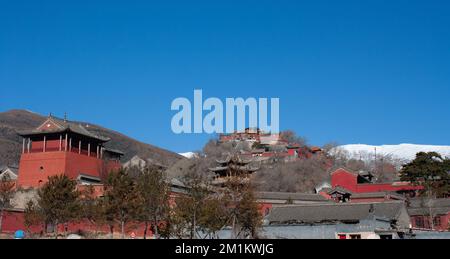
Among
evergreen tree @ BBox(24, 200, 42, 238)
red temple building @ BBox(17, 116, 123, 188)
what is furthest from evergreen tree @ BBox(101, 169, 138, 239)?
red temple building @ BBox(17, 116, 123, 188)

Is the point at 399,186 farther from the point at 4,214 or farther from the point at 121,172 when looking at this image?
the point at 4,214

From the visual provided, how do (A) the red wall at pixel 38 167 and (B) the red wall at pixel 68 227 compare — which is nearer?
(B) the red wall at pixel 68 227

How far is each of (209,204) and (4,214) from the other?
12.6 meters

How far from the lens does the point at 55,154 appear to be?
129ft

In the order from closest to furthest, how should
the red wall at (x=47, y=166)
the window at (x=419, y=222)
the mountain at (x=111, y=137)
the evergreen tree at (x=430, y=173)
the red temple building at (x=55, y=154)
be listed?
the red wall at (x=47, y=166)
the red temple building at (x=55, y=154)
the window at (x=419, y=222)
the evergreen tree at (x=430, y=173)
the mountain at (x=111, y=137)

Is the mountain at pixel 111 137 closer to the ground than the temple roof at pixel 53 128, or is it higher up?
higher up

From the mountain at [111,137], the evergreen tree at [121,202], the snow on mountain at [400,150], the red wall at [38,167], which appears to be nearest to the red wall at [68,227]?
the evergreen tree at [121,202]

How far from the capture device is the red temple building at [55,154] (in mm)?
39094

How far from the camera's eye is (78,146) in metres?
40.8

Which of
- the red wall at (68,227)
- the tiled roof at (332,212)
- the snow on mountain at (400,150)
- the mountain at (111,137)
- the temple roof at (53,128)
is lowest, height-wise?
the red wall at (68,227)

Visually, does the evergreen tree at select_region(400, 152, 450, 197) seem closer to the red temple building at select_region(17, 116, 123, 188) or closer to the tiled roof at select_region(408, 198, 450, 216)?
the tiled roof at select_region(408, 198, 450, 216)

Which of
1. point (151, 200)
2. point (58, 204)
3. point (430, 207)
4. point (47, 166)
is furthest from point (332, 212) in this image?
point (47, 166)

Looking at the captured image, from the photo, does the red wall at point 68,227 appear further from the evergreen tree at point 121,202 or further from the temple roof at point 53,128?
the temple roof at point 53,128

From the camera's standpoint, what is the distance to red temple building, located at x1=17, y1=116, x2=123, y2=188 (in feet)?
128
